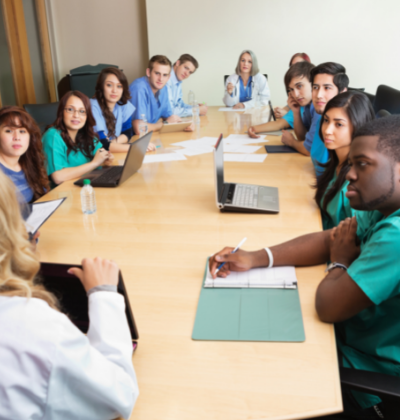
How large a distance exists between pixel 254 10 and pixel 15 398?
18.1ft

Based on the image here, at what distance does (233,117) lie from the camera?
12.7ft

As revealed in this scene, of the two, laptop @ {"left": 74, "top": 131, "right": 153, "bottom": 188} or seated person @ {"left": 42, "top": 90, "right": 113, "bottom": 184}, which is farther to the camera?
seated person @ {"left": 42, "top": 90, "right": 113, "bottom": 184}

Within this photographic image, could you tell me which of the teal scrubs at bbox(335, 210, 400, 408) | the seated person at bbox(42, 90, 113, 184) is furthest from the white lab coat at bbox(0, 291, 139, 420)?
the seated person at bbox(42, 90, 113, 184)

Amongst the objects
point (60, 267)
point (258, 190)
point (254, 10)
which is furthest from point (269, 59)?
point (60, 267)

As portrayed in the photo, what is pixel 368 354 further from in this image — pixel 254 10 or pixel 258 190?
pixel 254 10

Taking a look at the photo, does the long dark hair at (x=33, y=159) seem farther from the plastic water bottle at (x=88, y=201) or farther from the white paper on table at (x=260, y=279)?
the white paper on table at (x=260, y=279)

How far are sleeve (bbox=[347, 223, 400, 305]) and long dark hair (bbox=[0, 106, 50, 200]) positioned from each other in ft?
5.78

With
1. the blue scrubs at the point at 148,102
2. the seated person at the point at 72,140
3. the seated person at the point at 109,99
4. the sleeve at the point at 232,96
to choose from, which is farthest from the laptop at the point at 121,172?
the sleeve at the point at 232,96

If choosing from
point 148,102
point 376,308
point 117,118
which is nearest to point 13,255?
point 376,308

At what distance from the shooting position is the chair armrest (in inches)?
32.5

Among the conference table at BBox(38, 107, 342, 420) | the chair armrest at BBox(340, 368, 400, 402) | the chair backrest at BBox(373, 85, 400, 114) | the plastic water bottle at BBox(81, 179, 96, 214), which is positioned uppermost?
the chair backrest at BBox(373, 85, 400, 114)

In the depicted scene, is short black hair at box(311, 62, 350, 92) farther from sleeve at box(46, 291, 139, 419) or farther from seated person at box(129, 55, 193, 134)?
sleeve at box(46, 291, 139, 419)

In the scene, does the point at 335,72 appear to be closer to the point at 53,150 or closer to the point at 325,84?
the point at 325,84

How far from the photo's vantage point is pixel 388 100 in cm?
282
